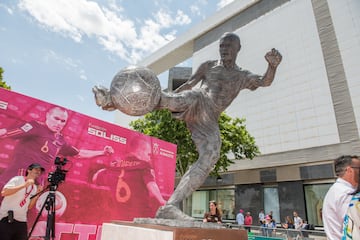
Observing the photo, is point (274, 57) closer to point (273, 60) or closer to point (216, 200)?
point (273, 60)

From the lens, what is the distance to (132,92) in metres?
2.51

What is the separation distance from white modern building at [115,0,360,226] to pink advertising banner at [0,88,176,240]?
1193cm

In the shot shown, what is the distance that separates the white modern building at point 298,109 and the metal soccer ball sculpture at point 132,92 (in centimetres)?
1491

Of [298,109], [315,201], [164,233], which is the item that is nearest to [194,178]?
[164,233]

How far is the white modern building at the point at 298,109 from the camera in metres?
15.0

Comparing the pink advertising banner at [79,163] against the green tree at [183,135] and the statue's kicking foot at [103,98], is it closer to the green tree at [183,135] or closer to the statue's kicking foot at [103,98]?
the statue's kicking foot at [103,98]

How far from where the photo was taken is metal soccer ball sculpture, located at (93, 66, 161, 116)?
2.51m

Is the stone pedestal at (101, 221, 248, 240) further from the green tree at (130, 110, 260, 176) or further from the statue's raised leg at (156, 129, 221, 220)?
the green tree at (130, 110, 260, 176)

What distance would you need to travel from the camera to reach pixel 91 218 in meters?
5.60

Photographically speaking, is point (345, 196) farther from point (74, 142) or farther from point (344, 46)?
point (344, 46)

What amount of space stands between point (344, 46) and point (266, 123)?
6710 mm

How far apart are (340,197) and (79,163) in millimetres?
4930

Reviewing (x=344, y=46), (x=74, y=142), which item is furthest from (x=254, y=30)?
(x=74, y=142)

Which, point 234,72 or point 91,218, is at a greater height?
point 234,72
